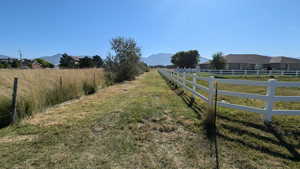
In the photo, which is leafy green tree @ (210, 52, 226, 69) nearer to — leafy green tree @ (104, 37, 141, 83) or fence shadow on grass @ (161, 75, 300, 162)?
leafy green tree @ (104, 37, 141, 83)

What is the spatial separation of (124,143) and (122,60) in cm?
1313

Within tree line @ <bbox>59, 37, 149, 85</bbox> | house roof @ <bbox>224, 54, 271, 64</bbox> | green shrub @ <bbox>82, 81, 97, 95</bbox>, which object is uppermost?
house roof @ <bbox>224, 54, 271, 64</bbox>

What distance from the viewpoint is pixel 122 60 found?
15219 mm

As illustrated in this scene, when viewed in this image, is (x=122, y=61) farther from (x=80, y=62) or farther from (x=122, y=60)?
(x=80, y=62)

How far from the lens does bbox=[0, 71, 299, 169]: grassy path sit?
2305mm

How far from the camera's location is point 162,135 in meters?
3.22

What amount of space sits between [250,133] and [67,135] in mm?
4095

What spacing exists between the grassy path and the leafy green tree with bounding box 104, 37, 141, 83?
10505 millimetres

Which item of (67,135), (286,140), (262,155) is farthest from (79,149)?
(286,140)

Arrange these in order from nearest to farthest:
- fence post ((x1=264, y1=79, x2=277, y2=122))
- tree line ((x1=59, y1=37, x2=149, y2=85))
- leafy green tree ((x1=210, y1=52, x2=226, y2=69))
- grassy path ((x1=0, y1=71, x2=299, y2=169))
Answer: grassy path ((x1=0, y1=71, x2=299, y2=169)) → fence post ((x1=264, y1=79, x2=277, y2=122)) → tree line ((x1=59, y1=37, x2=149, y2=85)) → leafy green tree ((x1=210, y1=52, x2=226, y2=69))

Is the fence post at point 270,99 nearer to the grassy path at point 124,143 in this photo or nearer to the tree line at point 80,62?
the grassy path at point 124,143

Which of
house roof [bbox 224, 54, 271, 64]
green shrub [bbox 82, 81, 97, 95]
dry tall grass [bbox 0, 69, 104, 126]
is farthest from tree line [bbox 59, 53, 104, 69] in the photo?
house roof [bbox 224, 54, 271, 64]

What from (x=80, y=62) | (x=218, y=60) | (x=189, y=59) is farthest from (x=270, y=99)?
(x=80, y=62)

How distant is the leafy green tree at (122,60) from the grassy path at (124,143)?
1050cm
